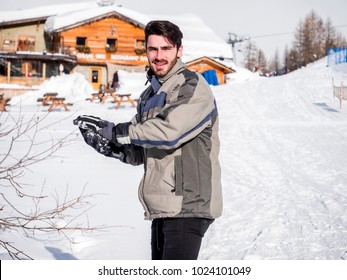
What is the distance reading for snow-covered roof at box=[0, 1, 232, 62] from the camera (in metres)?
33.5

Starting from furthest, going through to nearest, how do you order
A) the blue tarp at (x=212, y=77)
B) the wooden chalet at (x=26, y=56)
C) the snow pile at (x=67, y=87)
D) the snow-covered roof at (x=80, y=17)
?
the snow-covered roof at (x=80, y=17) < the blue tarp at (x=212, y=77) < the wooden chalet at (x=26, y=56) < the snow pile at (x=67, y=87)

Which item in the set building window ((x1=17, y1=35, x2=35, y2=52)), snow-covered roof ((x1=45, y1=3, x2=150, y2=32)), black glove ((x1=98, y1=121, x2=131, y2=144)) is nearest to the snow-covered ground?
black glove ((x1=98, y1=121, x2=131, y2=144))

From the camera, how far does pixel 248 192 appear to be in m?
7.51

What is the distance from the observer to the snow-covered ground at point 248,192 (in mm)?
4859

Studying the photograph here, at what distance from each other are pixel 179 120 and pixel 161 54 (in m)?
0.42

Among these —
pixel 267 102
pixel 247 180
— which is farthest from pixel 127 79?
pixel 247 180

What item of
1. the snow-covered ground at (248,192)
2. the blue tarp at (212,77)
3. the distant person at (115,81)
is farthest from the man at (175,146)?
the blue tarp at (212,77)

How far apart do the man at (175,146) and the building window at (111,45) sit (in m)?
32.5

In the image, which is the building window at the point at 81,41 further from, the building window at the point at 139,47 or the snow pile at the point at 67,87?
the snow pile at the point at 67,87

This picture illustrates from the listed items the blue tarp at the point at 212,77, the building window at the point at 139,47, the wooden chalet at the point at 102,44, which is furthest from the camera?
the building window at the point at 139,47

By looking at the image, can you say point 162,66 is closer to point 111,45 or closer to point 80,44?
point 80,44

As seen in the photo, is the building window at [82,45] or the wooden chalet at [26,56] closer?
the wooden chalet at [26,56]

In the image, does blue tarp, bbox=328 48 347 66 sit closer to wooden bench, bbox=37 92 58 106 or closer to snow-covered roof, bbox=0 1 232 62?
snow-covered roof, bbox=0 1 232 62
